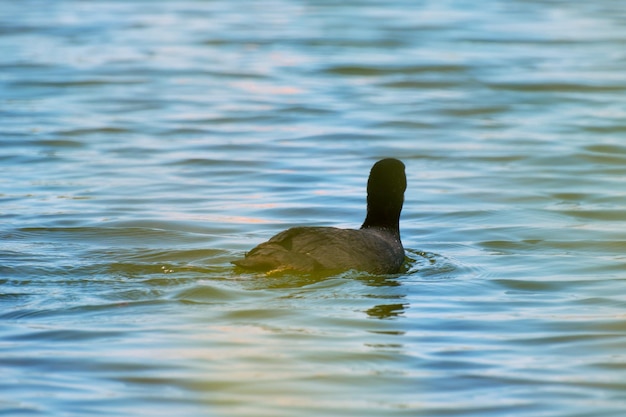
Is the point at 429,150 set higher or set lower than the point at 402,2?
lower

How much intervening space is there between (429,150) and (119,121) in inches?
198

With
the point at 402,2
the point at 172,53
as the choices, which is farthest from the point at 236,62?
the point at 402,2

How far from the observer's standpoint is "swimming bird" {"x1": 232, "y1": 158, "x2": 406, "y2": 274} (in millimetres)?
9414

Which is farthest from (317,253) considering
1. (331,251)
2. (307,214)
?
(307,214)

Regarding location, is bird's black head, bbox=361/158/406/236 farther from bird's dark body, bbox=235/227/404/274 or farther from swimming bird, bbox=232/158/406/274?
bird's dark body, bbox=235/227/404/274

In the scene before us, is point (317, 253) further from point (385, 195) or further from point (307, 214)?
point (307, 214)

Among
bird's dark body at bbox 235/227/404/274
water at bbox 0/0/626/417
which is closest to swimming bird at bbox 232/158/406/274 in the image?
bird's dark body at bbox 235/227/404/274

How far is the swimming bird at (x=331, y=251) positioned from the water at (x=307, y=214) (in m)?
0.17

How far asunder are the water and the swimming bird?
167 mm

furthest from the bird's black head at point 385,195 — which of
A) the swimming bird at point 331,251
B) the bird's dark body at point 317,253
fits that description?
the bird's dark body at point 317,253

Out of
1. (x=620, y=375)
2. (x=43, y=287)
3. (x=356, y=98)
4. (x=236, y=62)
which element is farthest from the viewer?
(x=236, y=62)

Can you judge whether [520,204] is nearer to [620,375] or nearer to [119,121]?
[620,375]

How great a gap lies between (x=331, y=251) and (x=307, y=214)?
12.0ft

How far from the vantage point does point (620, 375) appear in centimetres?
768
